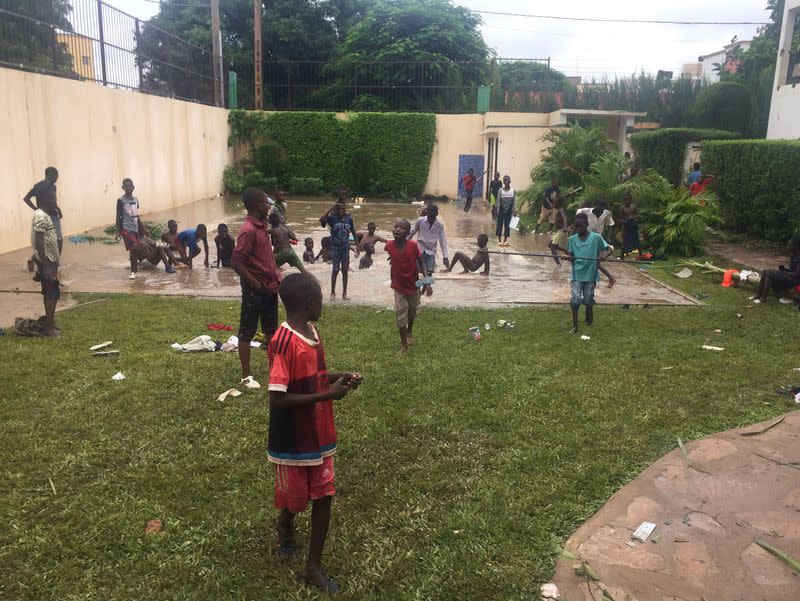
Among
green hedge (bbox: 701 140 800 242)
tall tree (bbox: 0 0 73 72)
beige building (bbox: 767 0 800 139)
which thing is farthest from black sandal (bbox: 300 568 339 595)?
beige building (bbox: 767 0 800 139)

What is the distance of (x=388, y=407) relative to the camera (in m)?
5.47

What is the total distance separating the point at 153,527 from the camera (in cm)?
379

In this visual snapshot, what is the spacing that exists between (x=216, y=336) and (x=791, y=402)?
18.4 feet

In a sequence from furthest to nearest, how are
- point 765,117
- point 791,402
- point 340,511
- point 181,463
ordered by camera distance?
point 765,117
point 791,402
point 181,463
point 340,511

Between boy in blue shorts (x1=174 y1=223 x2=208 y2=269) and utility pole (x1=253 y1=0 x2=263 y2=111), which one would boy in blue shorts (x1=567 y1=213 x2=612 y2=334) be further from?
utility pole (x1=253 y1=0 x2=263 y2=111)

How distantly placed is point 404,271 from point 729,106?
1921 cm

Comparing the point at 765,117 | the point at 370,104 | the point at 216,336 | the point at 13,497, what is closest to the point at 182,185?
the point at 370,104

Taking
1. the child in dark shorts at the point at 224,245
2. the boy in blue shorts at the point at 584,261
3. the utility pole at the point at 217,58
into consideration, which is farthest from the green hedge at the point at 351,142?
the boy in blue shorts at the point at 584,261

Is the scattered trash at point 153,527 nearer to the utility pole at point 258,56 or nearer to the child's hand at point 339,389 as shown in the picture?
the child's hand at point 339,389

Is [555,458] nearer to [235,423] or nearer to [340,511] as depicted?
[340,511]

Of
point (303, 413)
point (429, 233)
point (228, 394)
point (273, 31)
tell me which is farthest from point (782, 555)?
point (273, 31)

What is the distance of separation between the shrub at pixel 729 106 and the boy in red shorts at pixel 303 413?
22333mm

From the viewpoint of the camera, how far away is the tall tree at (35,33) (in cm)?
1281

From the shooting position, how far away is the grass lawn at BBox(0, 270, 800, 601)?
3.46 metres
